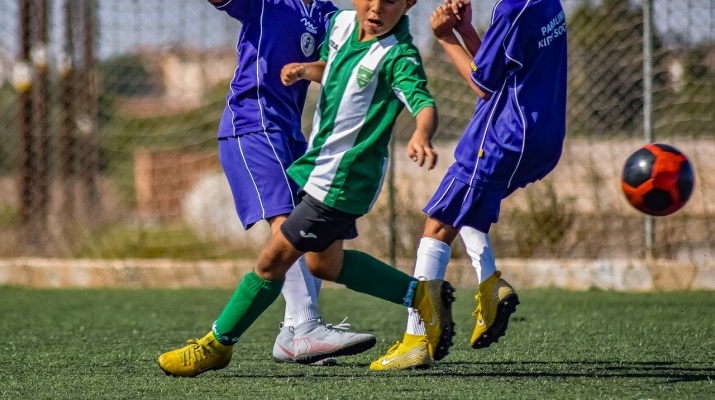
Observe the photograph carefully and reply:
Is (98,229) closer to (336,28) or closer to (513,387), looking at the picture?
(336,28)

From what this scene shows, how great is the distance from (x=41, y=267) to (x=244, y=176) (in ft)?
16.7

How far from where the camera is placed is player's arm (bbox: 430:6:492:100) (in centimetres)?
383

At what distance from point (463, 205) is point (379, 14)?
96 centimetres

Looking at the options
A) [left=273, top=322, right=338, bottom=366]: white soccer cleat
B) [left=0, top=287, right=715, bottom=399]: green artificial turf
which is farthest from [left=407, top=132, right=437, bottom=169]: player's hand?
[left=273, top=322, right=338, bottom=366]: white soccer cleat

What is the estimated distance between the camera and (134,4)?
31.0 feet

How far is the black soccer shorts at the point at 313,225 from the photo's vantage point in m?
3.32

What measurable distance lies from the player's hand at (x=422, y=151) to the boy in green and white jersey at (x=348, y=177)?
0.52ft

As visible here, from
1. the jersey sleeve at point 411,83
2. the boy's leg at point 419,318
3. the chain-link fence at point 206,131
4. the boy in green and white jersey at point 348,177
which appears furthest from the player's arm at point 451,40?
the chain-link fence at point 206,131

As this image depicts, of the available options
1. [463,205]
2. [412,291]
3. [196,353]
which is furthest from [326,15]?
[196,353]

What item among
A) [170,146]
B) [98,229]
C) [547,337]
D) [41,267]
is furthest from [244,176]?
[170,146]

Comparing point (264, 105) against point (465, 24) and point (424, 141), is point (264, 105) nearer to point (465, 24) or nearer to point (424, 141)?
point (465, 24)

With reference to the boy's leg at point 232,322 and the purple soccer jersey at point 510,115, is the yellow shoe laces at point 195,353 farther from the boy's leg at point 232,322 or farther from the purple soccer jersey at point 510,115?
the purple soccer jersey at point 510,115

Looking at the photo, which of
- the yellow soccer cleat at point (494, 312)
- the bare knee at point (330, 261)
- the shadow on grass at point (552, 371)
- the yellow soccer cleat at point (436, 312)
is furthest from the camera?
the yellow soccer cleat at point (494, 312)

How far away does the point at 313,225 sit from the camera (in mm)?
3318
